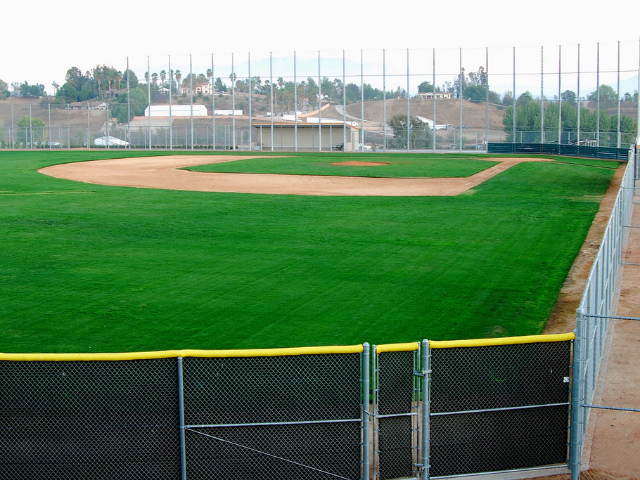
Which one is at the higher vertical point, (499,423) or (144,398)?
(144,398)

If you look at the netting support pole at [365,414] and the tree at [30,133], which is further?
the tree at [30,133]

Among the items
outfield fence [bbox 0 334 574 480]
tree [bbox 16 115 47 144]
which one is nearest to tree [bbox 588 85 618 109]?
tree [bbox 16 115 47 144]

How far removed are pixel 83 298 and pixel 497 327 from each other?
8258 mm

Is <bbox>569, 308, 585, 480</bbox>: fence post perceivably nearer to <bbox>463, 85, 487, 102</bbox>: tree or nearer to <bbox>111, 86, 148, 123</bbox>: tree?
<bbox>463, 85, 487, 102</bbox>: tree

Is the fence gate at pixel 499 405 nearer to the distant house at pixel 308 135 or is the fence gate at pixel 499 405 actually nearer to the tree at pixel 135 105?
the distant house at pixel 308 135

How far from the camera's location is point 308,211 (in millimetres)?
27625

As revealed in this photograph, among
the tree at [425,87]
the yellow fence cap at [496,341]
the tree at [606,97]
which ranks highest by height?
the tree at [425,87]

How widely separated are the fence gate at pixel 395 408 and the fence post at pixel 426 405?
10cm

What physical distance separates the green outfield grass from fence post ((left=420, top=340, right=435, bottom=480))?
4546mm

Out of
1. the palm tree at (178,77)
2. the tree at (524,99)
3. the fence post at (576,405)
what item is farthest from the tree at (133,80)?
the fence post at (576,405)

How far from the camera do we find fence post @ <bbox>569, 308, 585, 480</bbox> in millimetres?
7762

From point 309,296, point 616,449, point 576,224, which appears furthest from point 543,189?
point 616,449

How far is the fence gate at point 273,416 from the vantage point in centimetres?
729

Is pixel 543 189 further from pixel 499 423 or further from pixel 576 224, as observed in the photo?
pixel 499 423
